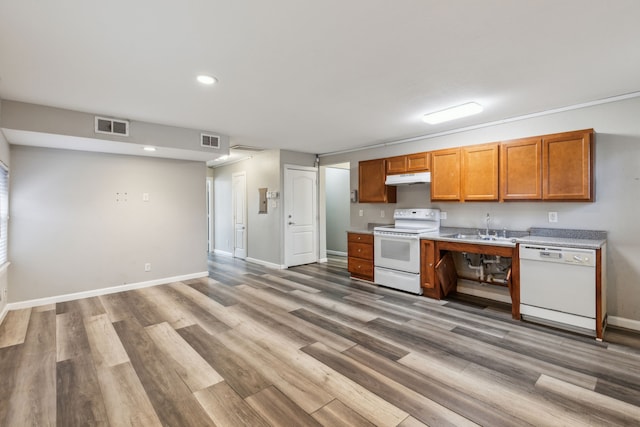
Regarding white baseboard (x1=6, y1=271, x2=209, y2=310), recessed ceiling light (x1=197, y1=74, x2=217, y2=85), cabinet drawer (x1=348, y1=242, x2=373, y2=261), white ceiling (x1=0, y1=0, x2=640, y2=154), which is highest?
recessed ceiling light (x1=197, y1=74, x2=217, y2=85)

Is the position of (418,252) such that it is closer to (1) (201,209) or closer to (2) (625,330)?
(2) (625,330)

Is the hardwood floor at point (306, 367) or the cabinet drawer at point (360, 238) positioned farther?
the cabinet drawer at point (360, 238)

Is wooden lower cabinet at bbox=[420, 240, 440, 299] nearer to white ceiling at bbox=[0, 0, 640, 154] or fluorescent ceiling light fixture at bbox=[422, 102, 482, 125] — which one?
fluorescent ceiling light fixture at bbox=[422, 102, 482, 125]

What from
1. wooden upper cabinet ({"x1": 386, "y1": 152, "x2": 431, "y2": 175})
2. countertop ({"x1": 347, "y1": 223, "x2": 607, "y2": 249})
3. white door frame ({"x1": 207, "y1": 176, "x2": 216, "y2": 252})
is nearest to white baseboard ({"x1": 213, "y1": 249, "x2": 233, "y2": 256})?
white door frame ({"x1": 207, "y1": 176, "x2": 216, "y2": 252})

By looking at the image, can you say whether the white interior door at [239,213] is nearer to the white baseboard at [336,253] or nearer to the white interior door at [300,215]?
the white interior door at [300,215]

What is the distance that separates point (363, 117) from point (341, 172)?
4.05m

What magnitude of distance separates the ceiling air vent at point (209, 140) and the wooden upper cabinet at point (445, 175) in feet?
10.8

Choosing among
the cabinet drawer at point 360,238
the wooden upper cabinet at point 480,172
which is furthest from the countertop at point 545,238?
the cabinet drawer at point 360,238

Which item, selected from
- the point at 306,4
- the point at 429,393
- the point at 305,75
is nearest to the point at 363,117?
the point at 305,75

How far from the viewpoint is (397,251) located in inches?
180

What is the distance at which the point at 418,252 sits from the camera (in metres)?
4.31

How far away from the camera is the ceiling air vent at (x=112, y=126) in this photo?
3.75 metres

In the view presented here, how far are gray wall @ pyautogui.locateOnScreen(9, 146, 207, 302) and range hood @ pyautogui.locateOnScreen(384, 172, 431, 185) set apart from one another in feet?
10.7

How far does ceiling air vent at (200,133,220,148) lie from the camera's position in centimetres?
466
